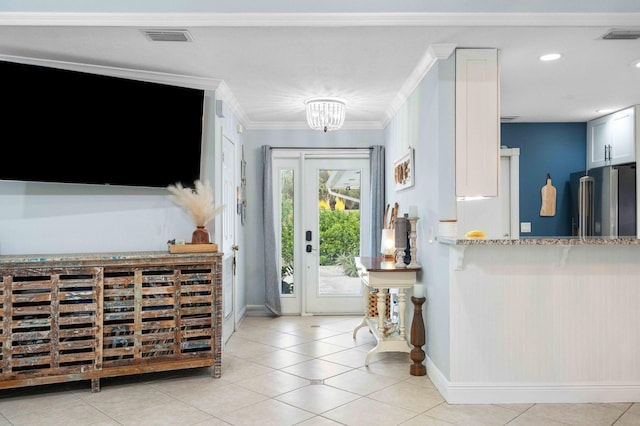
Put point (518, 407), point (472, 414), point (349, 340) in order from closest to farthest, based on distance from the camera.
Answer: point (472, 414)
point (518, 407)
point (349, 340)

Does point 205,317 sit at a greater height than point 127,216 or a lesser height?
lesser

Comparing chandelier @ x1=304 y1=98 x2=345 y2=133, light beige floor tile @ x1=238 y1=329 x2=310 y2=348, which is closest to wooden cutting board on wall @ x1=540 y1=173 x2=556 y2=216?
chandelier @ x1=304 y1=98 x2=345 y2=133

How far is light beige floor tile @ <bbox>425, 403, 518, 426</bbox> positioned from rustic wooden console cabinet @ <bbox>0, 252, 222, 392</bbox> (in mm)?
1715

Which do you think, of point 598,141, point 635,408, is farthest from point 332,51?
point 598,141

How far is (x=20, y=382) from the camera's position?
3.44 m

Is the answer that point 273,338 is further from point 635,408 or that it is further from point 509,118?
point 509,118

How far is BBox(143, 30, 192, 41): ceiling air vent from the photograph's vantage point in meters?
3.30

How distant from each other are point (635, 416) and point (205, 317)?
2948 mm

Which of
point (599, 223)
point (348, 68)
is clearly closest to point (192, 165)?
point (348, 68)

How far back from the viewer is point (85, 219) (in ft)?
13.6

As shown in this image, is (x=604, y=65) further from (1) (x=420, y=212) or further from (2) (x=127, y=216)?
(2) (x=127, y=216)

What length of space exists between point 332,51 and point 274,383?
250 centimetres

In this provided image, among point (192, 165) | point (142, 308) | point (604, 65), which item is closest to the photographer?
point (142, 308)

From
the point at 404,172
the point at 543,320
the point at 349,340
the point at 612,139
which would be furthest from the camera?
the point at 612,139
